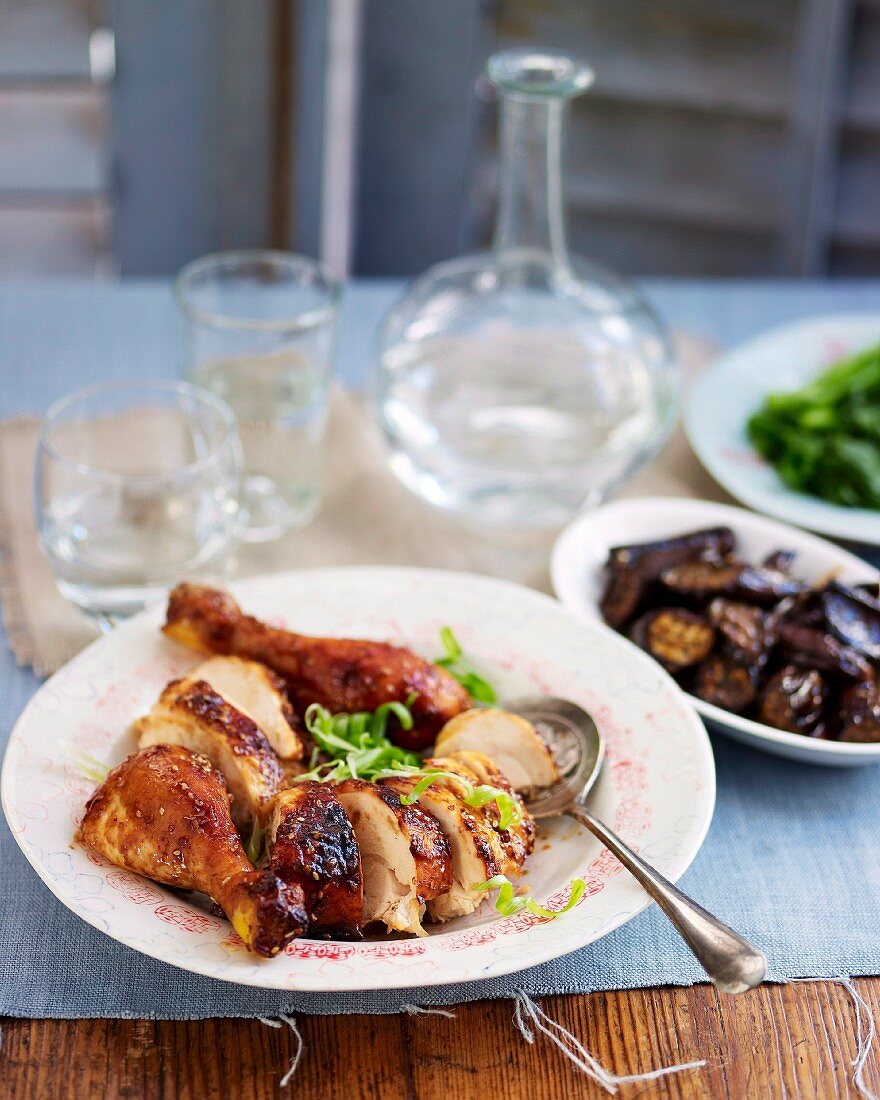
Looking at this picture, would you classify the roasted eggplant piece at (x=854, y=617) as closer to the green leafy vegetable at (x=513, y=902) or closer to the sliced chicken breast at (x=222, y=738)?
the green leafy vegetable at (x=513, y=902)

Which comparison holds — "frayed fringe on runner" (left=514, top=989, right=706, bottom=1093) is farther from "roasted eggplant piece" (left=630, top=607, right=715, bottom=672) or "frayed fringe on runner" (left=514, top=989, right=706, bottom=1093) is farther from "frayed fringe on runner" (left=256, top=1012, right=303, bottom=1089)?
"roasted eggplant piece" (left=630, top=607, right=715, bottom=672)

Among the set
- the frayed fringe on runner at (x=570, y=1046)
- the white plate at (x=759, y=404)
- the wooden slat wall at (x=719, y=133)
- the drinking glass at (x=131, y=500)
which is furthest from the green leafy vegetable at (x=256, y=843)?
the wooden slat wall at (x=719, y=133)

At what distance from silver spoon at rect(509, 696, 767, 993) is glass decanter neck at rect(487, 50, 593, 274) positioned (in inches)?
29.9

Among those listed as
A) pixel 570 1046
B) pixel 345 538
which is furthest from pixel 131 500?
pixel 570 1046

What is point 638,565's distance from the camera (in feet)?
4.81

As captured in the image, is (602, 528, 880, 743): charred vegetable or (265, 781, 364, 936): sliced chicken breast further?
(602, 528, 880, 743): charred vegetable

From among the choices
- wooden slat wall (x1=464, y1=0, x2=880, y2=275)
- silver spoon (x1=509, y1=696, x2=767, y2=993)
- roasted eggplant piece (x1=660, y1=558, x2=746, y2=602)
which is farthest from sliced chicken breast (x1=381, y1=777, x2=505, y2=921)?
wooden slat wall (x1=464, y1=0, x2=880, y2=275)

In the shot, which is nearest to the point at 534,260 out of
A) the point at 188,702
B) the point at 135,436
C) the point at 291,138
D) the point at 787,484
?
the point at 787,484

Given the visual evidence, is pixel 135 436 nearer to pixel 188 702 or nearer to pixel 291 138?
pixel 188 702

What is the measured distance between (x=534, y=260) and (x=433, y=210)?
183cm

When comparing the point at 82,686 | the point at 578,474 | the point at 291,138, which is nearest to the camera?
the point at 82,686

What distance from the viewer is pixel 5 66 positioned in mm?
2941

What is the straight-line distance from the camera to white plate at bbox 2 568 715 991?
0.94 meters

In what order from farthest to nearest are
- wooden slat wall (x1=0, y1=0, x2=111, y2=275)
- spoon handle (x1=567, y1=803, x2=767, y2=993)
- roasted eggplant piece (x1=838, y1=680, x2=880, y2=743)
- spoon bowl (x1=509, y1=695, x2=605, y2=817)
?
1. wooden slat wall (x1=0, y1=0, x2=111, y2=275)
2. roasted eggplant piece (x1=838, y1=680, x2=880, y2=743)
3. spoon bowl (x1=509, y1=695, x2=605, y2=817)
4. spoon handle (x1=567, y1=803, x2=767, y2=993)
